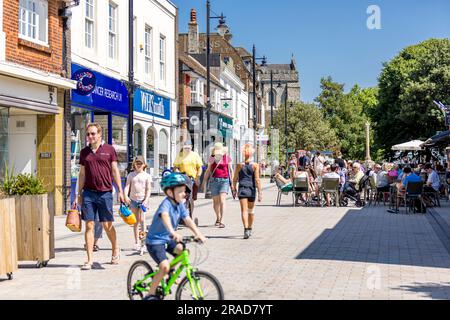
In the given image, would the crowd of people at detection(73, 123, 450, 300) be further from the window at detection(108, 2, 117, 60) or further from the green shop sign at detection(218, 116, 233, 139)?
the green shop sign at detection(218, 116, 233, 139)

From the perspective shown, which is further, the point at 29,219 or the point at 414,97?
the point at 414,97

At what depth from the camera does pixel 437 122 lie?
44812 millimetres

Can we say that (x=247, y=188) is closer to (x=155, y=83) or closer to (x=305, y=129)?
Answer: (x=155, y=83)

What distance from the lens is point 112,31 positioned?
22438 millimetres

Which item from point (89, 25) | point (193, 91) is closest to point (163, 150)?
point (193, 91)

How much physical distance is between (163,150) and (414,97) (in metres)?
22.4

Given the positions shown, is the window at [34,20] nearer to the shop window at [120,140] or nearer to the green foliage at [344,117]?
the shop window at [120,140]

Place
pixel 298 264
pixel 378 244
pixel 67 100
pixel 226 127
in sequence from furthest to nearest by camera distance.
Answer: pixel 226 127
pixel 67 100
pixel 378 244
pixel 298 264

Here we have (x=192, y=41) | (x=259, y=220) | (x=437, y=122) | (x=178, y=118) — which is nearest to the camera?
(x=259, y=220)
